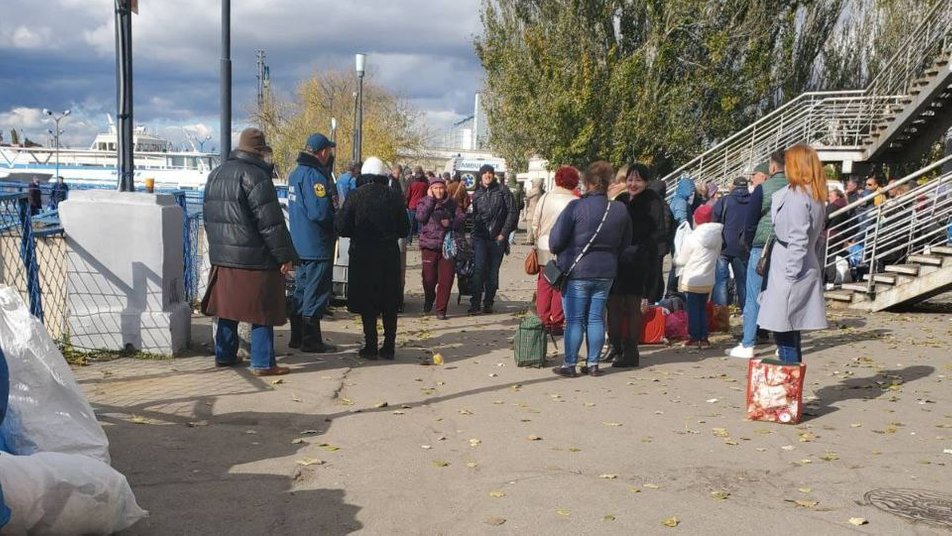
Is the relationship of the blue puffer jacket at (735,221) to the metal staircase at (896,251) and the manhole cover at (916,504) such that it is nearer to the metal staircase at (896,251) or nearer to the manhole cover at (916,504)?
the metal staircase at (896,251)

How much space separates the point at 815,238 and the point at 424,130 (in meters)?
63.9

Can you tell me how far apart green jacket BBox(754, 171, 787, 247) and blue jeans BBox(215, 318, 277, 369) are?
193 inches

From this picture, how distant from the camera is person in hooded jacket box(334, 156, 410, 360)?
8.73 metres

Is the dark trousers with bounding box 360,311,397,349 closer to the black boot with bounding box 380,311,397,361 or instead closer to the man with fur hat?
the black boot with bounding box 380,311,397,361

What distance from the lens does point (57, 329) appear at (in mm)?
Answer: 8188

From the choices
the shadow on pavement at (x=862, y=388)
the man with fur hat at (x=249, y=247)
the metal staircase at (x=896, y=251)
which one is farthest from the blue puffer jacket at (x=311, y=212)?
the metal staircase at (x=896, y=251)

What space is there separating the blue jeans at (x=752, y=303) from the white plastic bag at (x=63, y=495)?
267 inches

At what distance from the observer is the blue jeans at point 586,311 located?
8.27 meters

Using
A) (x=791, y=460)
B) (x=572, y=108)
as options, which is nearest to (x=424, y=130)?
(x=572, y=108)

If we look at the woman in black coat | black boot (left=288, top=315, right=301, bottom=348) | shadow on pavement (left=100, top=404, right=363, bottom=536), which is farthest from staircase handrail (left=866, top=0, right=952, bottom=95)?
shadow on pavement (left=100, top=404, right=363, bottom=536)

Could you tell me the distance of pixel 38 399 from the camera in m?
4.39

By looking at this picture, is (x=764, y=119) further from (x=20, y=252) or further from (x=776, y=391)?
(x=20, y=252)

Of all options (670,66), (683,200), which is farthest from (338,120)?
(683,200)

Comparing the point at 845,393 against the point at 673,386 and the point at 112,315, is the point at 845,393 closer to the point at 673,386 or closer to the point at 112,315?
the point at 673,386
